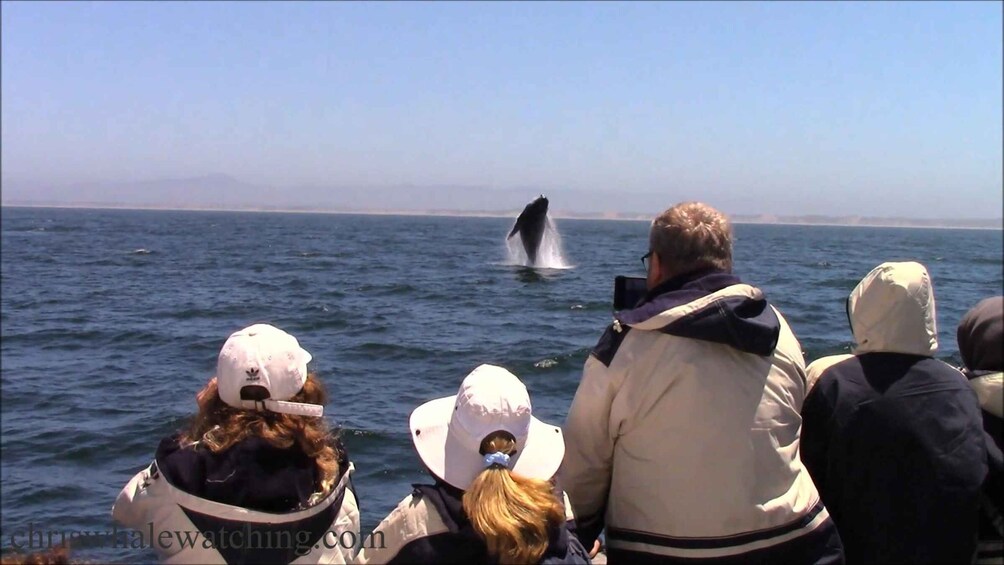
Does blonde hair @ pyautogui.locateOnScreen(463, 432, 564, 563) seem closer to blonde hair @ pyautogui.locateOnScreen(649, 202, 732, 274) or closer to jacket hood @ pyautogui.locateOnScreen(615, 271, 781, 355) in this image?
jacket hood @ pyautogui.locateOnScreen(615, 271, 781, 355)

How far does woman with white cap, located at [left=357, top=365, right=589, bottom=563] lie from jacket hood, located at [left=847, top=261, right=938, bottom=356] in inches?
52.5

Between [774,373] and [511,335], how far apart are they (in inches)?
667

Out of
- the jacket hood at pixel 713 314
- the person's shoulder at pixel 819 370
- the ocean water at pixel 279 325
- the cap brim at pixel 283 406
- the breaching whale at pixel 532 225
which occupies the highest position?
the jacket hood at pixel 713 314

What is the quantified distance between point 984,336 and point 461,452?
212 centimetres

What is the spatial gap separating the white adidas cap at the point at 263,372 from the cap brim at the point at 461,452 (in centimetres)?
41

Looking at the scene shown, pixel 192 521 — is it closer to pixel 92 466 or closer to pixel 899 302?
pixel 899 302

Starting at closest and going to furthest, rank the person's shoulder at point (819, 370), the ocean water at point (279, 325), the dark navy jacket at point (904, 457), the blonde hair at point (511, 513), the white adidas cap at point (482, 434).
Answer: the blonde hair at point (511, 513)
the white adidas cap at point (482, 434)
the dark navy jacket at point (904, 457)
the person's shoulder at point (819, 370)
the ocean water at point (279, 325)

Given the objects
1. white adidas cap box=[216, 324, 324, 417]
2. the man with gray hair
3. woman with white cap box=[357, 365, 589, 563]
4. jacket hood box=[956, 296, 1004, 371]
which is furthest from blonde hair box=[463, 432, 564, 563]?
jacket hood box=[956, 296, 1004, 371]

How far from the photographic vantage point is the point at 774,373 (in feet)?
11.9

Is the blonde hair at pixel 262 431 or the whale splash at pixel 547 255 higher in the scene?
the blonde hair at pixel 262 431

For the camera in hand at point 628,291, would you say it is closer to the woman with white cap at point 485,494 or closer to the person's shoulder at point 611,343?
the person's shoulder at point 611,343

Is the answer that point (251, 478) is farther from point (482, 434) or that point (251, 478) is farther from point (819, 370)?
point (819, 370)

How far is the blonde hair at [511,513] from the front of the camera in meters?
2.91

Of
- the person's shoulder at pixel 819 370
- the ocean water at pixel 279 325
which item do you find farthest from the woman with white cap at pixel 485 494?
the person's shoulder at pixel 819 370
